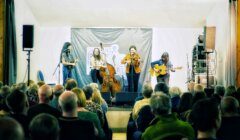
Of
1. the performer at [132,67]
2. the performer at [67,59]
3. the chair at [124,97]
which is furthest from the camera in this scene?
the performer at [67,59]

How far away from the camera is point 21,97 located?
3854 mm

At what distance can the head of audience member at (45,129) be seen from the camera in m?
2.22

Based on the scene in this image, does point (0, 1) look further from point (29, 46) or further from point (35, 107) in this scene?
point (35, 107)

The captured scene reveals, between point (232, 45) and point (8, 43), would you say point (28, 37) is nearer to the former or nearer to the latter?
point (8, 43)

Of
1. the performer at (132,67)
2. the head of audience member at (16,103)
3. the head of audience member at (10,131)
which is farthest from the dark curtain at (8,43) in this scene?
the head of audience member at (10,131)

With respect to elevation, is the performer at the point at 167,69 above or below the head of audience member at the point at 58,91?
above

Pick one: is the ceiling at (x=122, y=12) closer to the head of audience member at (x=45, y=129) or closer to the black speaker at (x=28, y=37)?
the black speaker at (x=28, y=37)

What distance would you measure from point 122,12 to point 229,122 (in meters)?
8.82

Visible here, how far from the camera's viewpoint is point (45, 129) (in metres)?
2.23

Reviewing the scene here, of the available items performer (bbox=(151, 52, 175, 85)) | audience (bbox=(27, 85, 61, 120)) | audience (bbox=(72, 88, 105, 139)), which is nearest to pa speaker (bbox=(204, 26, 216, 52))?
performer (bbox=(151, 52, 175, 85))

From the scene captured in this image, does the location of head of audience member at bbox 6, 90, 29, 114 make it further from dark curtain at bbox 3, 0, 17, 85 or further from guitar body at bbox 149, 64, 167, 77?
guitar body at bbox 149, 64, 167, 77

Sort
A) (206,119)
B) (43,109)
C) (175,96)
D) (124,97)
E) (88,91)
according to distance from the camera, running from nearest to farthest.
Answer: (206,119) < (43,109) < (88,91) < (175,96) < (124,97)

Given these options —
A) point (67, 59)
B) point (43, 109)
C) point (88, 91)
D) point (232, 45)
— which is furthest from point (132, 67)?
point (43, 109)

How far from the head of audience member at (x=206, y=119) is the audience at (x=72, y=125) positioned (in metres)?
1.13
